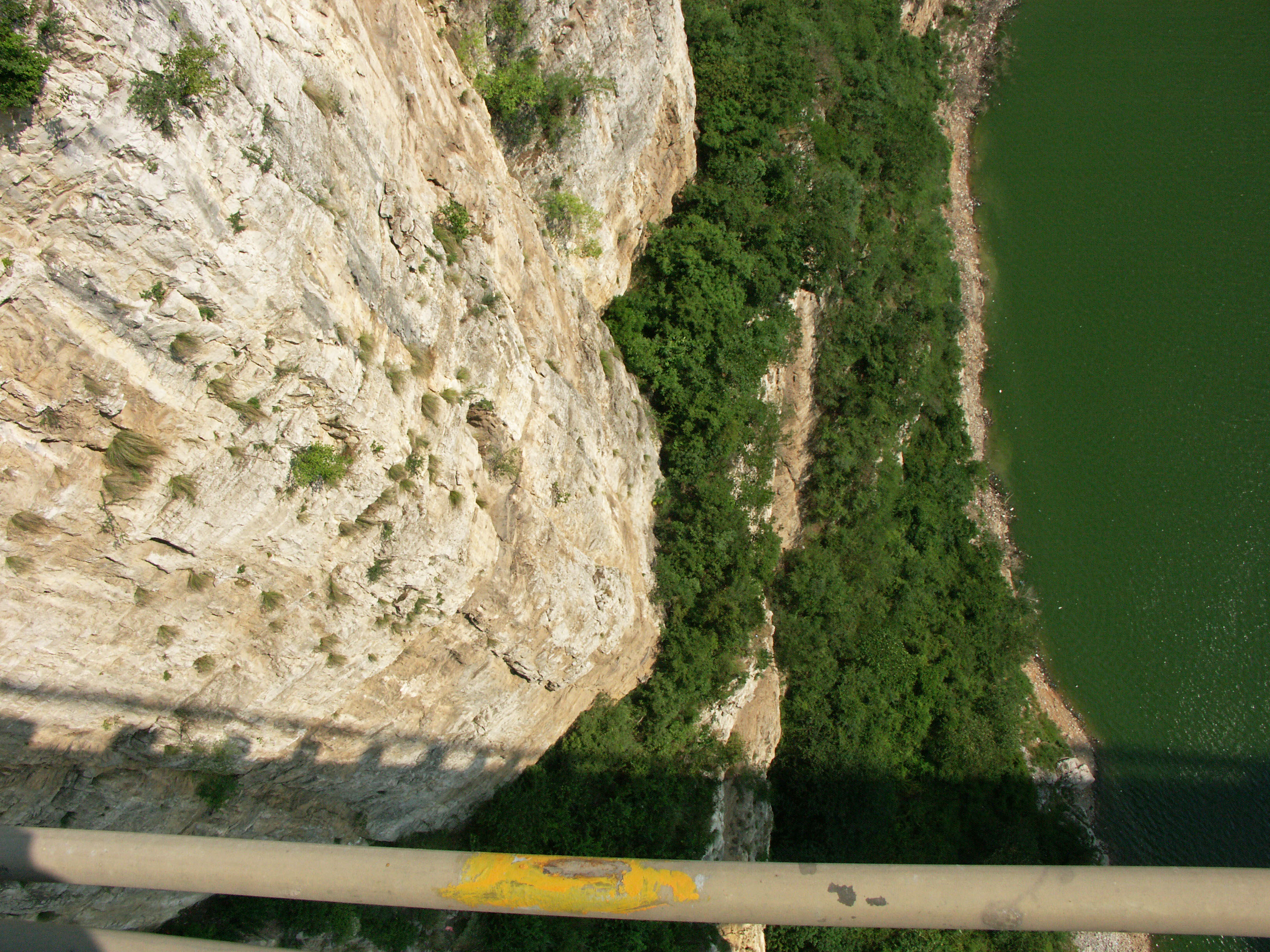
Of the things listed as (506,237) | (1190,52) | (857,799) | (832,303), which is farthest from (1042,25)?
(857,799)

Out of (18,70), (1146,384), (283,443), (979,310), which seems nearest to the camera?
(18,70)

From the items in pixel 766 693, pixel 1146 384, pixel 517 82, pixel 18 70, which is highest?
pixel 517 82

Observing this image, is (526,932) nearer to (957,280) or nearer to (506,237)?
(506,237)

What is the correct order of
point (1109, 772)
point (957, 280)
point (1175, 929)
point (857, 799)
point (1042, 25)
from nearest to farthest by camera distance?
point (1175, 929) → point (857, 799) → point (1109, 772) → point (957, 280) → point (1042, 25)

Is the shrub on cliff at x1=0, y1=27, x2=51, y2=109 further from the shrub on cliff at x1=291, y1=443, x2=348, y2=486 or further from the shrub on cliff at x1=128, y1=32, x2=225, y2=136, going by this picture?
the shrub on cliff at x1=291, y1=443, x2=348, y2=486

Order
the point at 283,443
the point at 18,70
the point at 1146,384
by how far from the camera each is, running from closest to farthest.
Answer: the point at 18,70 → the point at 283,443 → the point at 1146,384

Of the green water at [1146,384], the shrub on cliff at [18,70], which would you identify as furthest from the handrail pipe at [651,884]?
the green water at [1146,384]

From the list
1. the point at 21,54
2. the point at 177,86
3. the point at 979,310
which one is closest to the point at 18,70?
the point at 21,54

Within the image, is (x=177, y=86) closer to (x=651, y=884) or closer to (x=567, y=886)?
(x=567, y=886)
